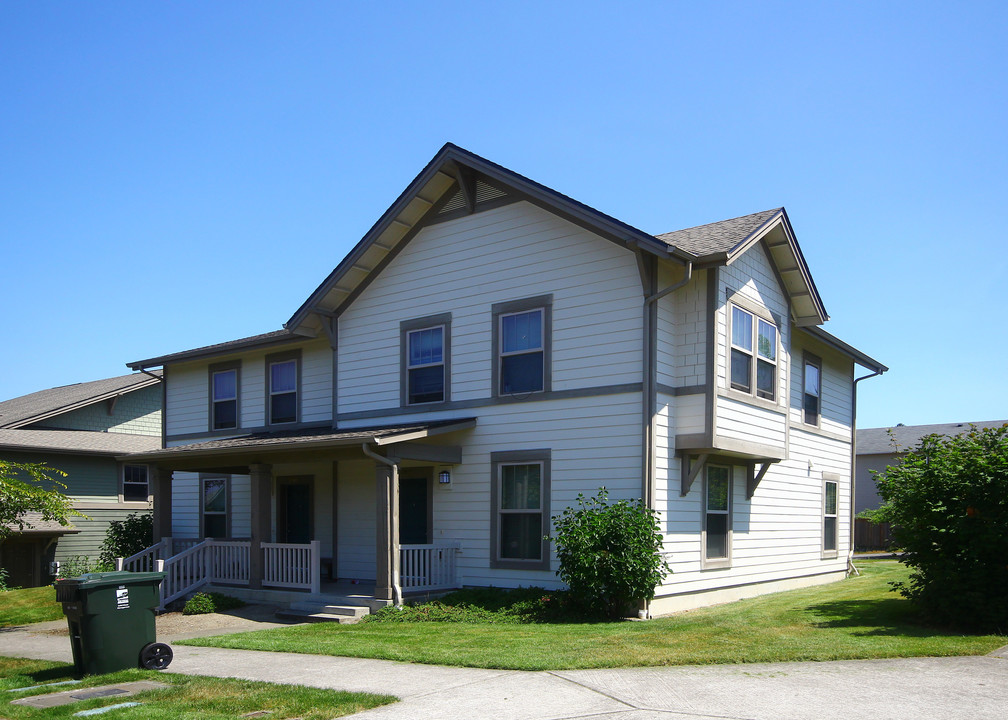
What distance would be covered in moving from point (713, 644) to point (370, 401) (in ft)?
31.5

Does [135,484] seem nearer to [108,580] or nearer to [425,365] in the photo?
[425,365]

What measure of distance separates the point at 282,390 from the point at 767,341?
1089 centimetres

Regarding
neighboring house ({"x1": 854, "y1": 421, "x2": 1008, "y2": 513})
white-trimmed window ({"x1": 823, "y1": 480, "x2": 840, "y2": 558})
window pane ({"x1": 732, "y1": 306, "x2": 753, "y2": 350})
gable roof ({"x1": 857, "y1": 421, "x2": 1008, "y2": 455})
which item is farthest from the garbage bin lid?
A: gable roof ({"x1": 857, "y1": 421, "x2": 1008, "y2": 455})

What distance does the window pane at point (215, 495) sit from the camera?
21812 millimetres

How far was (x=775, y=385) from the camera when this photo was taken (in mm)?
16750

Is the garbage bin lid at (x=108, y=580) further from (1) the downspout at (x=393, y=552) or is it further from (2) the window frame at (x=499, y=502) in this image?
(2) the window frame at (x=499, y=502)

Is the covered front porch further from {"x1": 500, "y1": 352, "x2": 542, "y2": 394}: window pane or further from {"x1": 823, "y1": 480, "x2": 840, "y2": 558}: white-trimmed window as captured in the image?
{"x1": 823, "y1": 480, "x2": 840, "y2": 558}: white-trimmed window

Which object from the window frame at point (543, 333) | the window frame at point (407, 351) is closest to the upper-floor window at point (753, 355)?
the window frame at point (543, 333)

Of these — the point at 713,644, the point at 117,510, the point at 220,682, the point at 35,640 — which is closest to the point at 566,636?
the point at 713,644

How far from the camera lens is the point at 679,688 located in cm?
841

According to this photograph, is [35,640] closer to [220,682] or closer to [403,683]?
[220,682]

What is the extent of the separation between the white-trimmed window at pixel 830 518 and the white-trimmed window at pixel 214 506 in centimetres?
1416

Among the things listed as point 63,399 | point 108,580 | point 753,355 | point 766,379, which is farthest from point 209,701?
point 63,399

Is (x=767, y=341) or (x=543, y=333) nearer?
(x=543, y=333)
